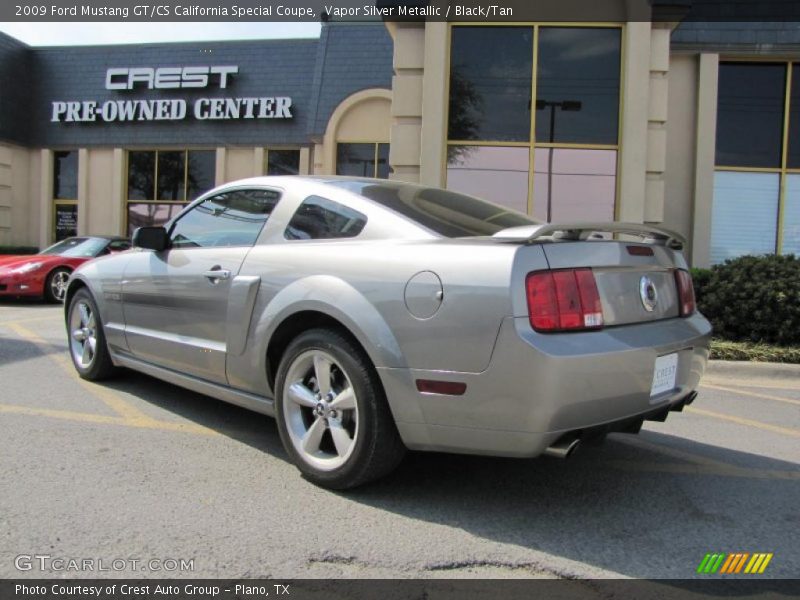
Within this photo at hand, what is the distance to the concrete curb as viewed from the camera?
6.39 meters

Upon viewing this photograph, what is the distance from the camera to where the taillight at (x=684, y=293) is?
11.4 ft

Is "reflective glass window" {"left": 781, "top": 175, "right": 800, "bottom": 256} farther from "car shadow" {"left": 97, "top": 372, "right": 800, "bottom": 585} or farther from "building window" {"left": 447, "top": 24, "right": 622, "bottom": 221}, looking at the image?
"car shadow" {"left": 97, "top": 372, "right": 800, "bottom": 585}

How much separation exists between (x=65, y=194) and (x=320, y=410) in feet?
61.6

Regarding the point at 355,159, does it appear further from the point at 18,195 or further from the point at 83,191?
the point at 18,195

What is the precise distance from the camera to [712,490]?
11.2 feet

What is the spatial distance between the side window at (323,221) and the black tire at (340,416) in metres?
0.54

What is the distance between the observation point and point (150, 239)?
4.30m

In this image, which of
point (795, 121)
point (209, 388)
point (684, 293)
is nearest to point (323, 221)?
point (209, 388)

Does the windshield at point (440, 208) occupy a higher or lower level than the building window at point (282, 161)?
lower

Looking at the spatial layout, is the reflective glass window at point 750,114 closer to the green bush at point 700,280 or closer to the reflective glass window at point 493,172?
the reflective glass window at point 493,172

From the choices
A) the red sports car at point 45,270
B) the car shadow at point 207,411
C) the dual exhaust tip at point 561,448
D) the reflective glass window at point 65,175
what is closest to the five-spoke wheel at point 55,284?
the red sports car at point 45,270

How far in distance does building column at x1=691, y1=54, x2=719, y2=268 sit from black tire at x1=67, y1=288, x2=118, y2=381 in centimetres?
832

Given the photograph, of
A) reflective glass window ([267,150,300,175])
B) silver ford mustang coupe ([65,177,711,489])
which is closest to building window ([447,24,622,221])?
silver ford mustang coupe ([65,177,711,489])

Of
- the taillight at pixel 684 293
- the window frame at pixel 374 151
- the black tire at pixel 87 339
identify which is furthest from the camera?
the window frame at pixel 374 151
